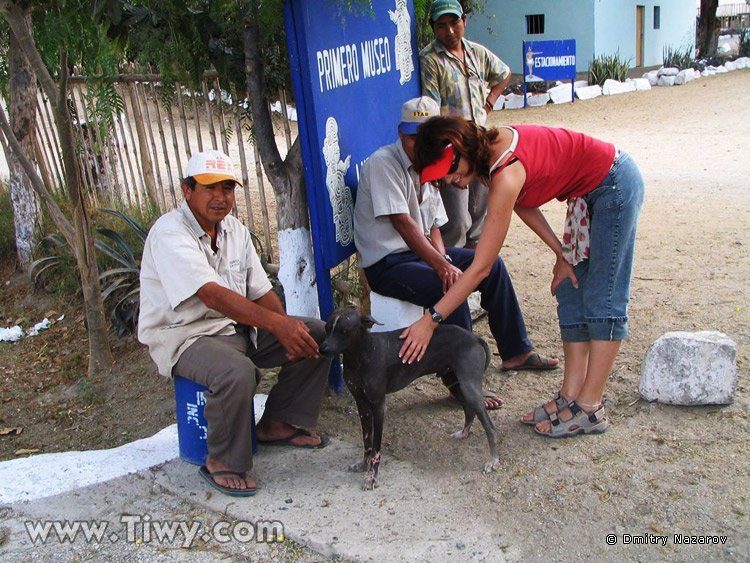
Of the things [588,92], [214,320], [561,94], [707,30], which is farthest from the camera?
[707,30]

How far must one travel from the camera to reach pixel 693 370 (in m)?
3.58

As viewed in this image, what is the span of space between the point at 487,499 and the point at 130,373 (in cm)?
288

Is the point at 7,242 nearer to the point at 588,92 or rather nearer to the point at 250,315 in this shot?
the point at 250,315

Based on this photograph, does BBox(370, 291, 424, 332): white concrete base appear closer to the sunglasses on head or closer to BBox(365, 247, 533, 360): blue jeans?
BBox(365, 247, 533, 360): blue jeans

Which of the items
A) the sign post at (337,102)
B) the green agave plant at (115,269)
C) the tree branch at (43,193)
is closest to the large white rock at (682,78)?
the sign post at (337,102)

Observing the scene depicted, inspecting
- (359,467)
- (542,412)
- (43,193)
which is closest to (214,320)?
(359,467)

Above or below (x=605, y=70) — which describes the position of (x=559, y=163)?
below

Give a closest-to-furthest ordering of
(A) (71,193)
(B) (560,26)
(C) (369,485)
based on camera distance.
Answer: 1. (C) (369,485)
2. (A) (71,193)
3. (B) (560,26)

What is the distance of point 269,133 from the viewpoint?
4020 mm

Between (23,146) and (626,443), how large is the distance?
553 cm

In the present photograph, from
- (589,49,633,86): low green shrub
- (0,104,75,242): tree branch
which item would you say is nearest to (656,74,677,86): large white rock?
(589,49,633,86): low green shrub

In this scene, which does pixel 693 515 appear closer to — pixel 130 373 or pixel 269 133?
pixel 269 133

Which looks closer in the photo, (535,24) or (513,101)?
(513,101)

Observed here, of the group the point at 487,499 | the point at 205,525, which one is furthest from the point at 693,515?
the point at 205,525
